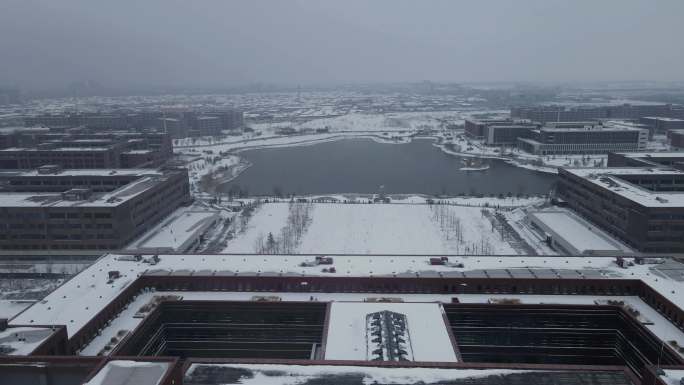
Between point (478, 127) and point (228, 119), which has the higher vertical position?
point (228, 119)

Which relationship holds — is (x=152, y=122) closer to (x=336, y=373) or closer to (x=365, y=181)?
(x=365, y=181)

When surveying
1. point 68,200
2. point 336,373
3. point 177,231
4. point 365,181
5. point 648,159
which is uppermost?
point 648,159

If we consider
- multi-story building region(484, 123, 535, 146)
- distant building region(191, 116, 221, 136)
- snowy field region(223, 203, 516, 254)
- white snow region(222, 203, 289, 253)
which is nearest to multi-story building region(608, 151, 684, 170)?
snowy field region(223, 203, 516, 254)

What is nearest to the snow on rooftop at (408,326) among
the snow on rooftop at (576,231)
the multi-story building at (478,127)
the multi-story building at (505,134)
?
the snow on rooftop at (576,231)

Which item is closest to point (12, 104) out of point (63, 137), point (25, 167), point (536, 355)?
point (63, 137)

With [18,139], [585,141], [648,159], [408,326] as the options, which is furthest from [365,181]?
[18,139]

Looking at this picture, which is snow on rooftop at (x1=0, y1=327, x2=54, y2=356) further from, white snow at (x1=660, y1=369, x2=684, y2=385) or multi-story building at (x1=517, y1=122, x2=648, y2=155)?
multi-story building at (x1=517, y1=122, x2=648, y2=155)

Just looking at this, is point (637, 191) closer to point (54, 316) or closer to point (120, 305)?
point (120, 305)
